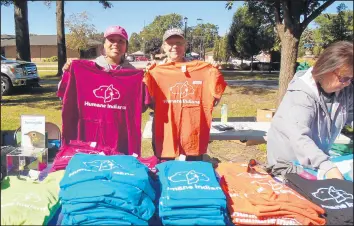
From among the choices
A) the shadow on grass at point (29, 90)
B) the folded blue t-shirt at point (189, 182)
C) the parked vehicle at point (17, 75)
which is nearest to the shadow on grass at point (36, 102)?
the parked vehicle at point (17, 75)

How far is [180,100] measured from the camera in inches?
125

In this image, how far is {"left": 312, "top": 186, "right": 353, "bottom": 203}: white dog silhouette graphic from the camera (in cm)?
168

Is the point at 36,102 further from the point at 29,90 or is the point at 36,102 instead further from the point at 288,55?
the point at 288,55

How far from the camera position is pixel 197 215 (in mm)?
1605

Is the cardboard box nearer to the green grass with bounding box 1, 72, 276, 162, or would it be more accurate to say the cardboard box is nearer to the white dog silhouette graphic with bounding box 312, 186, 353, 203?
the green grass with bounding box 1, 72, 276, 162

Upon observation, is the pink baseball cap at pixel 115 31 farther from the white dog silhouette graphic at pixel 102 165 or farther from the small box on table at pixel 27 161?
the white dog silhouette graphic at pixel 102 165

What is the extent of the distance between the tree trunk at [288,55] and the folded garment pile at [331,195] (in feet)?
20.8

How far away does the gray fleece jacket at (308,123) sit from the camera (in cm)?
199

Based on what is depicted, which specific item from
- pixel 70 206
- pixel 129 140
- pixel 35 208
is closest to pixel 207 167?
pixel 70 206

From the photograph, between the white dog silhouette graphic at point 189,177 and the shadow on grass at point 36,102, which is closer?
the white dog silhouette graphic at point 189,177

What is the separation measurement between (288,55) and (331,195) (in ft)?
22.1

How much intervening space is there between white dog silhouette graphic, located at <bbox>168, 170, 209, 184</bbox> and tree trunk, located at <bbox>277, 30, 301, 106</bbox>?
6.52 meters

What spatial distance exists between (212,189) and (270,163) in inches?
29.8

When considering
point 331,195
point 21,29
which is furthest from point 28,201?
point 21,29
